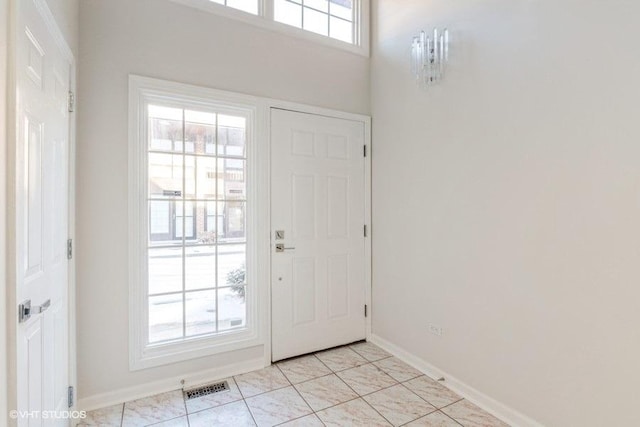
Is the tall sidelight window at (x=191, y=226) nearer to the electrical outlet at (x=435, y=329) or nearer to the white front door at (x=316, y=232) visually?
the white front door at (x=316, y=232)

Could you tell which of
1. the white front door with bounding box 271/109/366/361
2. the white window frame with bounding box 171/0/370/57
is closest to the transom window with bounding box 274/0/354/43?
the white window frame with bounding box 171/0/370/57

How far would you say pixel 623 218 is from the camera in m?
1.58

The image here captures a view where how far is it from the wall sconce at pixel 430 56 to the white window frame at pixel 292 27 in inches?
28.7

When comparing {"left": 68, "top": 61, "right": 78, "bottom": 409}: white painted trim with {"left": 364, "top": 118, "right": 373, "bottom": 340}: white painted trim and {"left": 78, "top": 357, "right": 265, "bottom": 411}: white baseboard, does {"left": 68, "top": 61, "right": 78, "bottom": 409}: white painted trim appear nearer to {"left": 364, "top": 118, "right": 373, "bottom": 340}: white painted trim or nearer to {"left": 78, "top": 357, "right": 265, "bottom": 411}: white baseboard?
{"left": 78, "top": 357, "right": 265, "bottom": 411}: white baseboard

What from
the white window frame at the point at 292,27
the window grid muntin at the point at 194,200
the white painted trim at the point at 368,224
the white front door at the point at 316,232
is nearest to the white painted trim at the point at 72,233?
the window grid muntin at the point at 194,200

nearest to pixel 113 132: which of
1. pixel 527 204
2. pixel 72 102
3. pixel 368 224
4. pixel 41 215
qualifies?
pixel 72 102

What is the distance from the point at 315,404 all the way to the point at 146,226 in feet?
5.62

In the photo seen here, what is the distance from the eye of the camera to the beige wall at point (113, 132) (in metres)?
2.14

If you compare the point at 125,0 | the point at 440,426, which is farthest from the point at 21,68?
the point at 440,426

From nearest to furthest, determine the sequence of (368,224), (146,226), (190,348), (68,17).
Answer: (68,17) → (146,226) → (190,348) → (368,224)

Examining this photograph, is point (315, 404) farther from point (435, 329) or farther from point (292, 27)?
point (292, 27)

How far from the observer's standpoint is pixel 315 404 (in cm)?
223

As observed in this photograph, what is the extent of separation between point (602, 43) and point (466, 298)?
1658mm

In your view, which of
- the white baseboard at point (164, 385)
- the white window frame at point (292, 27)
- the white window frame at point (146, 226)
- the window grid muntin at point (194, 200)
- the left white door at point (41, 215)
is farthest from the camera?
the white window frame at point (292, 27)
